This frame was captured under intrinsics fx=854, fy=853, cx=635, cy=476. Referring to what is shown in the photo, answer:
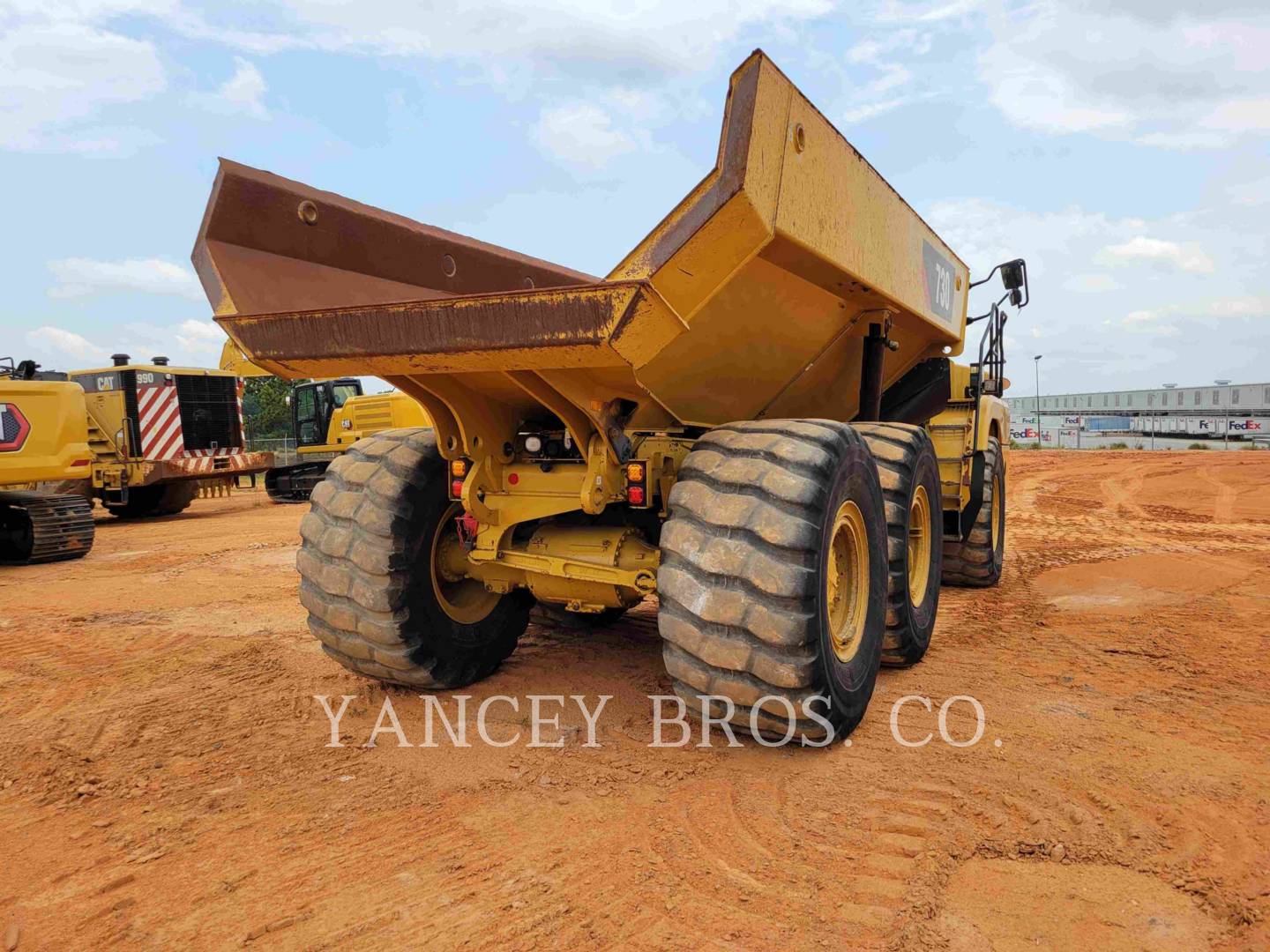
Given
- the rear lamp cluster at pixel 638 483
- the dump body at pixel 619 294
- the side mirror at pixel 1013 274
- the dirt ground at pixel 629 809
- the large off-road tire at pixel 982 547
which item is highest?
the side mirror at pixel 1013 274

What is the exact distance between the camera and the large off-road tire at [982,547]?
6801 millimetres

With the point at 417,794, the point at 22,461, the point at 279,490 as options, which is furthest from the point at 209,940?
the point at 279,490

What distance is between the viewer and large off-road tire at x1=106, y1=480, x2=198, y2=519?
14.6 meters

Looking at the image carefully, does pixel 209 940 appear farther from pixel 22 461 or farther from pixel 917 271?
pixel 22 461

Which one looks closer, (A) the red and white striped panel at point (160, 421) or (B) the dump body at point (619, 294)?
(B) the dump body at point (619, 294)

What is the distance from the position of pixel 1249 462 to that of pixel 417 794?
78.4 feet

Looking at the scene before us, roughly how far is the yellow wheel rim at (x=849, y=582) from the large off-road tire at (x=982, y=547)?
10.9 feet

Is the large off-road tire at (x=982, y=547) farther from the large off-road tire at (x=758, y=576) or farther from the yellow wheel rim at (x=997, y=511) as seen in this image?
the large off-road tire at (x=758, y=576)

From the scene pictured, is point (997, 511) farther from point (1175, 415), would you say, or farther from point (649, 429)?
point (1175, 415)

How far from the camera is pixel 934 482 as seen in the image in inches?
194

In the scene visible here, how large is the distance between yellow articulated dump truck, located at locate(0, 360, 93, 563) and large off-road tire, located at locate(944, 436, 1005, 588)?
8.58 metres

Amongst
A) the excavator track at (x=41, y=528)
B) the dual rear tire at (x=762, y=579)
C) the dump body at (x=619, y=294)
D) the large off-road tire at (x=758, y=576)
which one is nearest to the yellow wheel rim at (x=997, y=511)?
the dump body at (x=619, y=294)

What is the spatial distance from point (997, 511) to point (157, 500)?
1378 cm

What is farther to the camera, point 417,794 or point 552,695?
point 552,695
